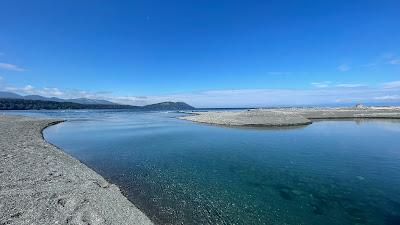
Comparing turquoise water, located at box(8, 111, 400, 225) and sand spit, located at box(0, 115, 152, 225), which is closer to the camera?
sand spit, located at box(0, 115, 152, 225)

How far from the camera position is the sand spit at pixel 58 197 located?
9445 millimetres

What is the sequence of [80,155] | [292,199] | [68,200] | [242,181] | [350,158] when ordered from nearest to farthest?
[68,200] → [292,199] → [242,181] → [350,158] → [80,155]

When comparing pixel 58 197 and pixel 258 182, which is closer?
pixel 58 197

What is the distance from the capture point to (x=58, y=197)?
11.3 meters

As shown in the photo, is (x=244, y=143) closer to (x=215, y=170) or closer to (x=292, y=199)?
(x=215, y=170)

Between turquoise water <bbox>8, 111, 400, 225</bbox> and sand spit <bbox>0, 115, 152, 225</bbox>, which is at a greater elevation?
sand spit <bbox>0, 115, 152, 225</bbox>

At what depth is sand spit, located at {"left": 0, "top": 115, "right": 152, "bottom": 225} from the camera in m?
9.45

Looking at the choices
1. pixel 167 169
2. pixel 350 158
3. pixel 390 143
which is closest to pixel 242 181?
pixel 167 169

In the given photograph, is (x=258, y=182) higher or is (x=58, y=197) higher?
(x=58, y=197)

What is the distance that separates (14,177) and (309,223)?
14215 millimetres

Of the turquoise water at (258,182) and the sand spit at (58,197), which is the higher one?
the sand spit at (58,197)

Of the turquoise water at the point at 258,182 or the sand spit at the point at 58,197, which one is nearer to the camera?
the sand spit at the point at 58,197

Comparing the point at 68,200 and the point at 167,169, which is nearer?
the point at 68,200

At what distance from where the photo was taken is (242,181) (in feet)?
50.6
